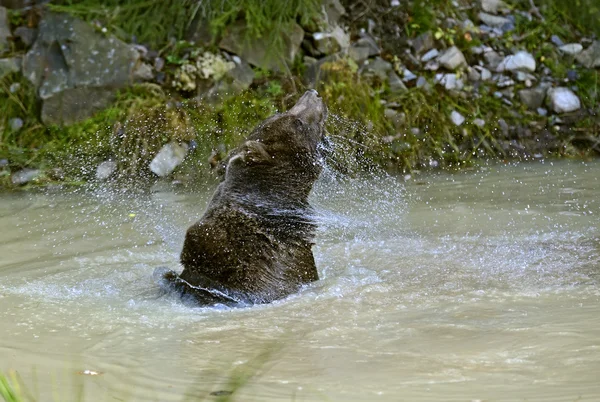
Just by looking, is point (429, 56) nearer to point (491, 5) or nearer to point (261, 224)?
point (491, 5)

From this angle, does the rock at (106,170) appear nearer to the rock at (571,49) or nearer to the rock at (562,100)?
the rock at (562,100)

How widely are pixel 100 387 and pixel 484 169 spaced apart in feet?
22.1

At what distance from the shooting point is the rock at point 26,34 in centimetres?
1018

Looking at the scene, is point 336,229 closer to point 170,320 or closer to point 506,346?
point 170,320

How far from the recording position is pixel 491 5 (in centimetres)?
1177

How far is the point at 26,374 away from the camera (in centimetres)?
402

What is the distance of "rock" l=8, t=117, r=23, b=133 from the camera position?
31.9ft

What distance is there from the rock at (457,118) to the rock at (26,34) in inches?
195

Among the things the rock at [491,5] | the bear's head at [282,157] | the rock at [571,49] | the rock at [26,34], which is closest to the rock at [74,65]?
the rock at [26,34]

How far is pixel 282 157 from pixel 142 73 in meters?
4.65

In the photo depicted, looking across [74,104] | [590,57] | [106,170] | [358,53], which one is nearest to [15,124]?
[74,104]

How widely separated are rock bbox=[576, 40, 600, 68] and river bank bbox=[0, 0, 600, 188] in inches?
1.5

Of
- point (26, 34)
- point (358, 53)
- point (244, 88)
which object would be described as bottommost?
point (244, 88)

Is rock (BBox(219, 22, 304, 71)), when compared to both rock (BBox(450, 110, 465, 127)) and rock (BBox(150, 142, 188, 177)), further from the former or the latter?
rock (BBox(450, 110, 465, 127))
